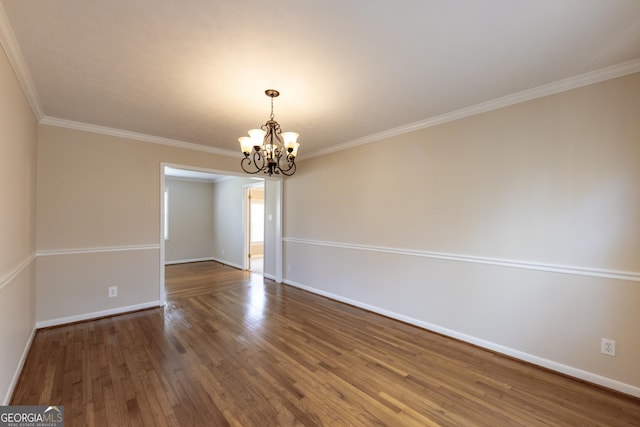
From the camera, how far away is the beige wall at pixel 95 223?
3229mm

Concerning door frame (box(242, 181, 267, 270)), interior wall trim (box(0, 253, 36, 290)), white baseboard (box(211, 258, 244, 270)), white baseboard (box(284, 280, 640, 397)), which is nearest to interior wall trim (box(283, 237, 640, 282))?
white baseboard (box(284, 280, 640, 397))

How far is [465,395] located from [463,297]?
1102 mm

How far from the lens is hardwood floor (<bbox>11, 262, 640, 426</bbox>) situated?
186 centimetres

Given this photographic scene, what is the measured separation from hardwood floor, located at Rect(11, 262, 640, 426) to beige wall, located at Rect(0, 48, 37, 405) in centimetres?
31

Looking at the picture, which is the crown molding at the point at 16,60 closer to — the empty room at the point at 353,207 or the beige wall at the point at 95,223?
the empty room at the point at 353,207

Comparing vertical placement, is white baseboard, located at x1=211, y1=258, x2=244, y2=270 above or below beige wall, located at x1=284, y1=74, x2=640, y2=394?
below

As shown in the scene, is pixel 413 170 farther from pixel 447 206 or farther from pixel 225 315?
pixel 225 315

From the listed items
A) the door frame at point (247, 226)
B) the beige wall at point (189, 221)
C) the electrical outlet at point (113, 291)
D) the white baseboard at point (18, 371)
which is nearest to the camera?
the white baseboard at point (18, 371)

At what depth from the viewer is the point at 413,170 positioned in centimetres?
341

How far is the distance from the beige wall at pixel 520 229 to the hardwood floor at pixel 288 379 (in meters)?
0.32

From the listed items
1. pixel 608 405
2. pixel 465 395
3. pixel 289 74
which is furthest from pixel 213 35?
pixel 608 405

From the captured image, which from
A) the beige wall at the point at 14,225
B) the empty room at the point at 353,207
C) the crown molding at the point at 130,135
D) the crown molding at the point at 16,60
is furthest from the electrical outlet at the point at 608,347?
the crown molding at the point at 130,135

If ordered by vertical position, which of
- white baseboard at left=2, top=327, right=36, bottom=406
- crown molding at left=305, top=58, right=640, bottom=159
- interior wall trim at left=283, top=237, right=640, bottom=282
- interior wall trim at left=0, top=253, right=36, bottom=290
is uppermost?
crown molding at left=305, top=58, right=640, bottom=159

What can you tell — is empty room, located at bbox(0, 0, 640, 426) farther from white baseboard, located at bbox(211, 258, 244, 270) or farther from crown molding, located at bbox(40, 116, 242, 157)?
white baseboard, located at bbox(211, 258, 244, 270)
